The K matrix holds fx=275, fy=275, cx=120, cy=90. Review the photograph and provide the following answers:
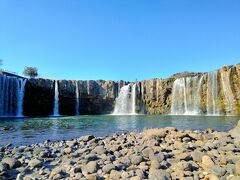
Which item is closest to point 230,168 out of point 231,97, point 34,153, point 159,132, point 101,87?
point 159,132

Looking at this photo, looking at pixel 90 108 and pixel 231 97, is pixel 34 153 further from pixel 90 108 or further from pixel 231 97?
pixel 90 108

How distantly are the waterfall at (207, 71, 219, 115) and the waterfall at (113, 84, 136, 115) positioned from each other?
1838 cm

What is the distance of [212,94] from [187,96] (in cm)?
610

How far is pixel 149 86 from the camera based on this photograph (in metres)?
63.1

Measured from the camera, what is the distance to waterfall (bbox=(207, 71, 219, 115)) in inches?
1962

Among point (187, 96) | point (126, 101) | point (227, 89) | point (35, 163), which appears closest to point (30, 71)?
point (126, 101)

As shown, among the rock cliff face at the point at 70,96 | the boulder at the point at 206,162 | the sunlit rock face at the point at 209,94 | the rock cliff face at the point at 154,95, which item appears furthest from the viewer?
the rock cliff face at the point at 70,96

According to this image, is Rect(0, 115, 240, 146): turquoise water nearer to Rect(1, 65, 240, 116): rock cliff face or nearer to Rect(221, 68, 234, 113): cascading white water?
Rect(221, 68, 234, 113): cascading white water

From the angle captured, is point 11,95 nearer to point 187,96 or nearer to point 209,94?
point 187,96

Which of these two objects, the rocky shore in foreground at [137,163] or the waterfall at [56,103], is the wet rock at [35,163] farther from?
the waterfall at [56,103]

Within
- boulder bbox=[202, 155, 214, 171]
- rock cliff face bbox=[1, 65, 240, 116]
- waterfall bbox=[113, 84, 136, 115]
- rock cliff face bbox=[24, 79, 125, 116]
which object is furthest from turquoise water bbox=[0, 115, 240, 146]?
waterfall bbox=[113, 84, 136, 115]

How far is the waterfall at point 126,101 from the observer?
210ft

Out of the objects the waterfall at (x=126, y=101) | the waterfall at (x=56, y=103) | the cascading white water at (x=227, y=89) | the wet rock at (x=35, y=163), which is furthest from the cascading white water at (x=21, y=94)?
the wet rock at (x=35, y=163)

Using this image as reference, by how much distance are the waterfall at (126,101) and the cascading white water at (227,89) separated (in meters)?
21.7
